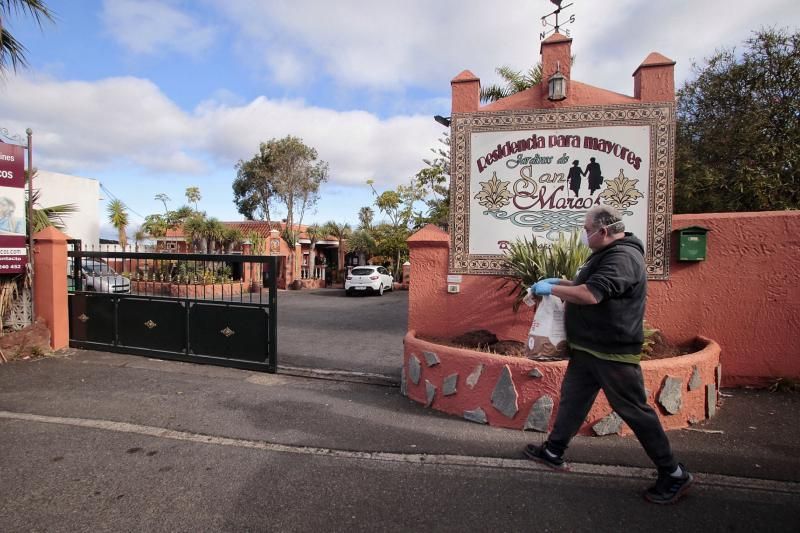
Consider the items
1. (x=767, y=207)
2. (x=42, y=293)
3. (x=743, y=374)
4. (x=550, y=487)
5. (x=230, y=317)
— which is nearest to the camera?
(x=550, y=487)

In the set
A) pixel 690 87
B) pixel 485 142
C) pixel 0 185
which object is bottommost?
pixel 0 185

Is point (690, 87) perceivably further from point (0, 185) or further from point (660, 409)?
point (0, 185)

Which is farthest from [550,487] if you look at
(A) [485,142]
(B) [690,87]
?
(B) [690,87]

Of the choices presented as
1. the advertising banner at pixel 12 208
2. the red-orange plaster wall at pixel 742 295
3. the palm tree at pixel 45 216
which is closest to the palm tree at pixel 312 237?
the palm tree at pixel 45 216

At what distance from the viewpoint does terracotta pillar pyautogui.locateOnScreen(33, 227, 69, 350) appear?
7.27 meters

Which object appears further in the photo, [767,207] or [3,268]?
[767,207]

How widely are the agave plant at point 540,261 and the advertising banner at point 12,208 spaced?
7.05 m

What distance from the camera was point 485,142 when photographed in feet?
19.4

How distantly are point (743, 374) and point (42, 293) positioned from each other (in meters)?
9.87

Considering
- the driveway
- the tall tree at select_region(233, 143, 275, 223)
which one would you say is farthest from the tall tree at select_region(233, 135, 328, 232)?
the driveway

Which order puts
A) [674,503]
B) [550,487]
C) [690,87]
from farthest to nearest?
[690,87] < [550,487] < [674,503]

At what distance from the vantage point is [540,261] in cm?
496

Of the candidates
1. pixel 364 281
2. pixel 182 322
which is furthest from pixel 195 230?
pixel 182 322

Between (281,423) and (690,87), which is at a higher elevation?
(690,87)
